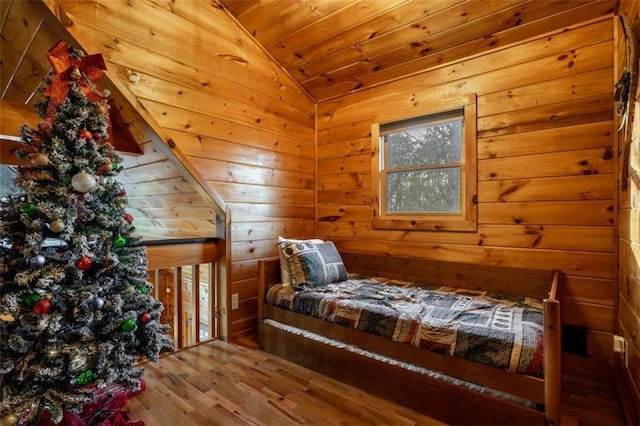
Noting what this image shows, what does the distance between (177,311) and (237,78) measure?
73.1 inches

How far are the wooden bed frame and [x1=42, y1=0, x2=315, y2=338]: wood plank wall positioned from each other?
40 cm

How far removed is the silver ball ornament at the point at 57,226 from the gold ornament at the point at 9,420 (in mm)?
704

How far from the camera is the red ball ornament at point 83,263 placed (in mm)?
1323

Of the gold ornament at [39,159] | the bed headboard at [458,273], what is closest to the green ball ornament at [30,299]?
the gold ornament at [39,159]

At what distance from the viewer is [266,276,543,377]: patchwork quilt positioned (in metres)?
1.37

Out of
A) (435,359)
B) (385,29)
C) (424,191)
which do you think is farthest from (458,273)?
(385,29)

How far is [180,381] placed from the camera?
183 centimetres

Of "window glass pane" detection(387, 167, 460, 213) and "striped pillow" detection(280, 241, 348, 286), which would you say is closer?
"striped pillow" detection(280, 241, 348, 286)

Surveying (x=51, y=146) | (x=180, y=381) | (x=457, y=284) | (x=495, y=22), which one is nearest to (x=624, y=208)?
(x=457, y=284)

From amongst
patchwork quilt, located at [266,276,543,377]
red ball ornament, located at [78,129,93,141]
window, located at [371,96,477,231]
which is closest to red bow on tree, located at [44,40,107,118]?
red ball ornament, located at [78,129,93,141]

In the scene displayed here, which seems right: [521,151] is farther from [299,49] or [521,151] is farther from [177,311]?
[177,311]

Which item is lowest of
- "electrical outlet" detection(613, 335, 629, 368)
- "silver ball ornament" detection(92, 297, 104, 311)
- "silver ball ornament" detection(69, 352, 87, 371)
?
"electrical outlet" detection(613, 335, 629, 368)

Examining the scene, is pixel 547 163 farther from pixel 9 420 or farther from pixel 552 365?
pixel 9 420

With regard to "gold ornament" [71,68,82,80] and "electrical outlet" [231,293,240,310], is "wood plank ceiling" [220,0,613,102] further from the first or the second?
"electrical outlet" [231,293,240,310]
